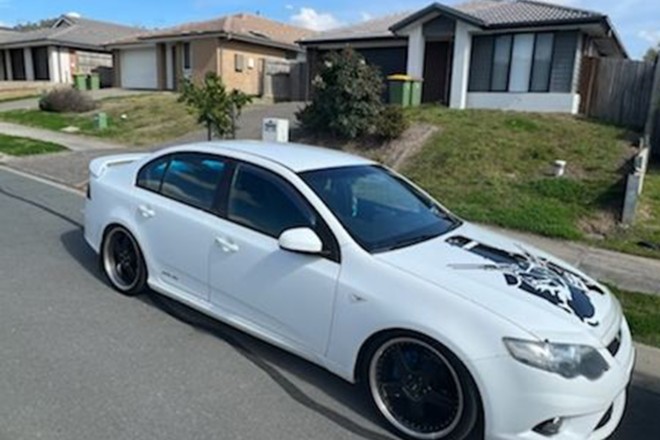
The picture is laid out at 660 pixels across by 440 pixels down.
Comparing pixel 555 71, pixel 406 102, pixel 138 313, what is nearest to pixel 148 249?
pixel 138 313

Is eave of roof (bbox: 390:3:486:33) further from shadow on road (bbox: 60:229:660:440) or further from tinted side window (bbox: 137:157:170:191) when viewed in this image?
shadow on road (bbox: 60:229:660:440)

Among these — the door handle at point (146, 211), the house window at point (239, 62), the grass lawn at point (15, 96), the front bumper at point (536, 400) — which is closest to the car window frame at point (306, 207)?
the door handle at point (146, 211)

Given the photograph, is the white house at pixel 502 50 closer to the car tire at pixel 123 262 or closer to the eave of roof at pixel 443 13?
the eave of roof at pixel 443 13

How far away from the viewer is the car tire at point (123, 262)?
4789mm

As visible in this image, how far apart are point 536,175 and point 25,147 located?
1276 cm

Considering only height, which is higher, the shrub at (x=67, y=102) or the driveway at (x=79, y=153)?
the shrub at (x=67, y=102)

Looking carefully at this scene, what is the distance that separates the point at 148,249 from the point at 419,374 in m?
2.62

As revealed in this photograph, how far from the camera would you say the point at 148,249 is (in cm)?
462

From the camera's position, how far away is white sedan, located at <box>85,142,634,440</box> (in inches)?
109

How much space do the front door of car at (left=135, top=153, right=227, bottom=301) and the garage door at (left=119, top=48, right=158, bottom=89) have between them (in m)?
28.2

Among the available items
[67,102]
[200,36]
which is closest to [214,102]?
[67,102]

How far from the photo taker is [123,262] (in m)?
5.00

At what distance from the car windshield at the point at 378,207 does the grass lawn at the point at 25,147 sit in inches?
487

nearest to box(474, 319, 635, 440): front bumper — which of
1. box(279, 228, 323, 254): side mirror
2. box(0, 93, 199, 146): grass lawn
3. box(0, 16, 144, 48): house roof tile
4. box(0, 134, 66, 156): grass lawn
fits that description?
box(279, 228, 323, 254): side mirror
